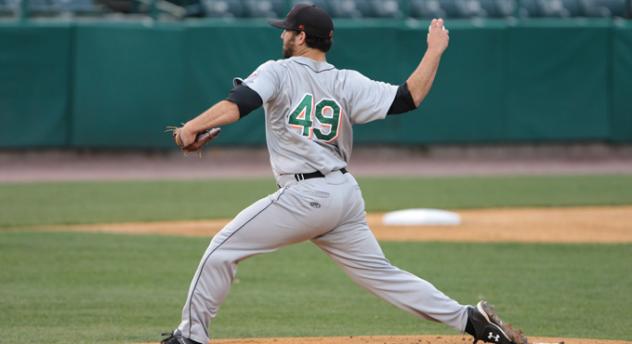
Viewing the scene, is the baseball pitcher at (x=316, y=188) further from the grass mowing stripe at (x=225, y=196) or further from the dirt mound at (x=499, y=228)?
the grass mowing stripe at (x=225, y=196)

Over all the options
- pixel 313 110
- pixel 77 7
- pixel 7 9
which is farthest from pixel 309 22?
pixel 77 7

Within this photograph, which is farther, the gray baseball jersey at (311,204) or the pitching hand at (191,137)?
the gray baseball jersey at (311,204)

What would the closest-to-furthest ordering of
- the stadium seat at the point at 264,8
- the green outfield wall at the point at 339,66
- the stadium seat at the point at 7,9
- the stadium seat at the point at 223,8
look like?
the green outfield wall at the point at 339,66, the stadium seat at the point at 7,9, the stadium seat at the point at 223,8, the stadium seat at the point at 264,8

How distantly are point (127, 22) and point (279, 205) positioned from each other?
13.9 metres

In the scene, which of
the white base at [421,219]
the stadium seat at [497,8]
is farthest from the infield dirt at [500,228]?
the stadium seat at [497,8]

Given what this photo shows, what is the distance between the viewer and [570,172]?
19.1 metres

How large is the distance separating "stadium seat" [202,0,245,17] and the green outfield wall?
106cm

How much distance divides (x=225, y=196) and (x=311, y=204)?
10224 mm

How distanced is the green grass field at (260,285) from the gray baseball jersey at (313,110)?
5.62 feet

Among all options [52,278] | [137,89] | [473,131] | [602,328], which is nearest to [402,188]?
[473,131]

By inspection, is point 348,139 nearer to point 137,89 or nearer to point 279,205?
point 279,205

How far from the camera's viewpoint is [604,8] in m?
21.2

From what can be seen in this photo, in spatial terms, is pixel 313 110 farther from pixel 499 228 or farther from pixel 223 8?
pixel 223 8

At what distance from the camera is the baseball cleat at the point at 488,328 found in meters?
5.33
